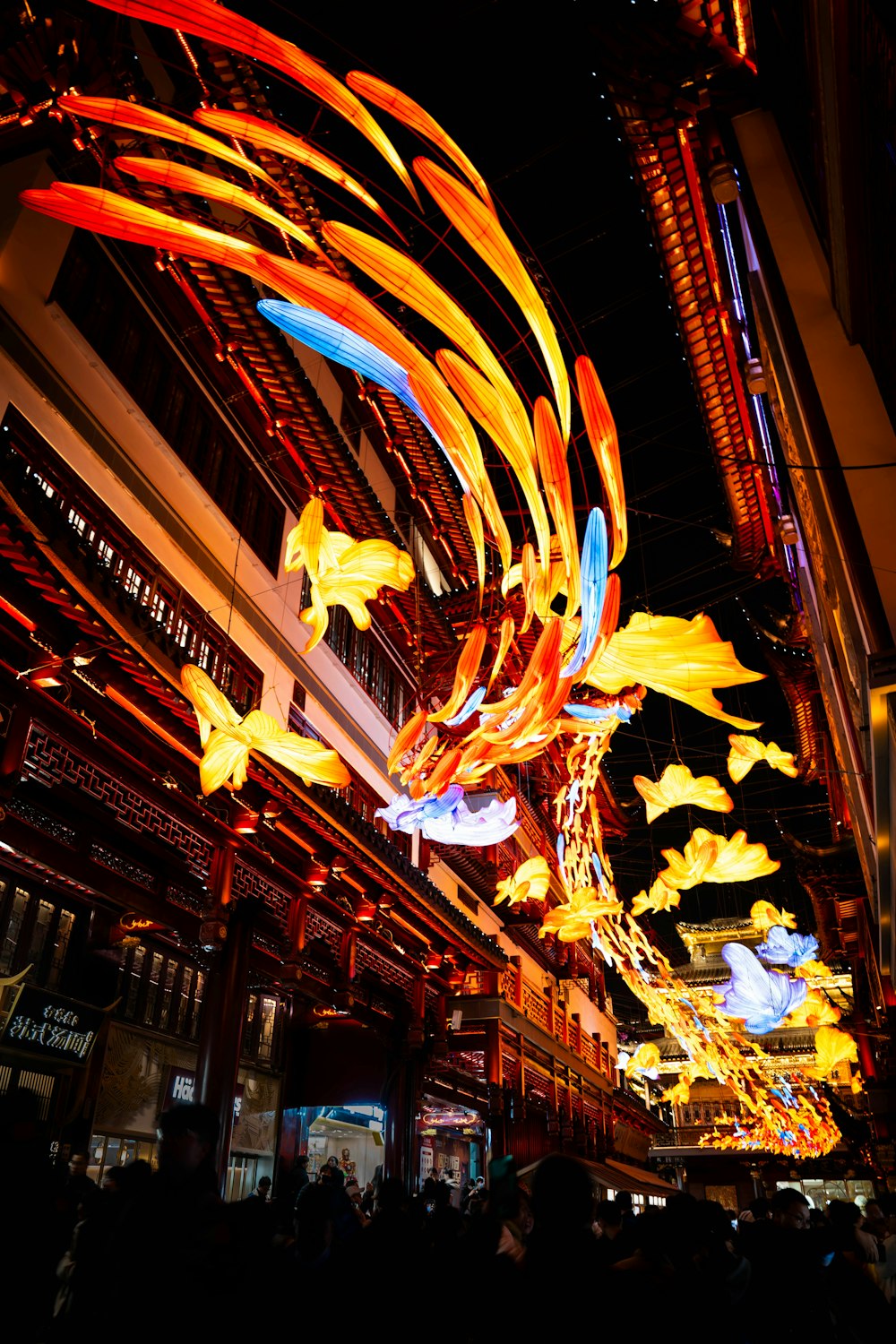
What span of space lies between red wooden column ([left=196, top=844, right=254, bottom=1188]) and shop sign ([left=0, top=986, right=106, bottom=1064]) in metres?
1.50

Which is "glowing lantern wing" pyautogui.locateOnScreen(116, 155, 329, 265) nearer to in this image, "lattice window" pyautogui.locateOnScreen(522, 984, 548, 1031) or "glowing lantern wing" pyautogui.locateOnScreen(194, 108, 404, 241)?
"glowing lantern wing" pyautogui.locateOnScreen(194, 108, 404, 241)

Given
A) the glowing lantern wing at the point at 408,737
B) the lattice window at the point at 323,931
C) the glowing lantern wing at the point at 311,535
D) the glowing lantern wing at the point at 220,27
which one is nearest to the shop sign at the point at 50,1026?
the lattice window at the point at 323,931

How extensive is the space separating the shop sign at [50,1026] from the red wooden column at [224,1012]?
150cm

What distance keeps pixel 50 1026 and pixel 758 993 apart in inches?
435

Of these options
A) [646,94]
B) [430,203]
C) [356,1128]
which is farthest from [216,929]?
[356,1128]

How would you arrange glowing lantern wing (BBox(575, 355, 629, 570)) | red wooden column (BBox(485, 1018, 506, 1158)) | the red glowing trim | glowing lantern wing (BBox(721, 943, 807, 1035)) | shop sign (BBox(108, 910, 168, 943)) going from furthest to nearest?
glowing lantern wing (BBox(721, 943, 807, 1035)), red wooden column (BBox(485, 1018, 506, 1158)), shop sign (BBox(108, 910, 168, 943)), glowing lantern wing (BBox(575, 355, 629, 570)), the red glowing trim

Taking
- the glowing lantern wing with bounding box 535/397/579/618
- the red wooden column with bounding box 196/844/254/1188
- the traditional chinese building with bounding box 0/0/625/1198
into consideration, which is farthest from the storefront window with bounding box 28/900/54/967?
the glowing lantern wing with bounding box 535/397/579/618

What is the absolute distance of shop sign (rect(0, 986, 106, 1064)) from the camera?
7.43m

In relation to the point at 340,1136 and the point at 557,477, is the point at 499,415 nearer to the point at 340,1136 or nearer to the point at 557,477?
the point at 557,477

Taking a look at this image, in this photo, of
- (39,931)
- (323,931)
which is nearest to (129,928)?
(39,931)

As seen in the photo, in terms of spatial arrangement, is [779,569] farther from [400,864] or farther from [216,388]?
[216,388]

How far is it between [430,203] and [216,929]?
26.3 feet

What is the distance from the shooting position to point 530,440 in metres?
5.68

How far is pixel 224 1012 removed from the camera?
23.8ft
